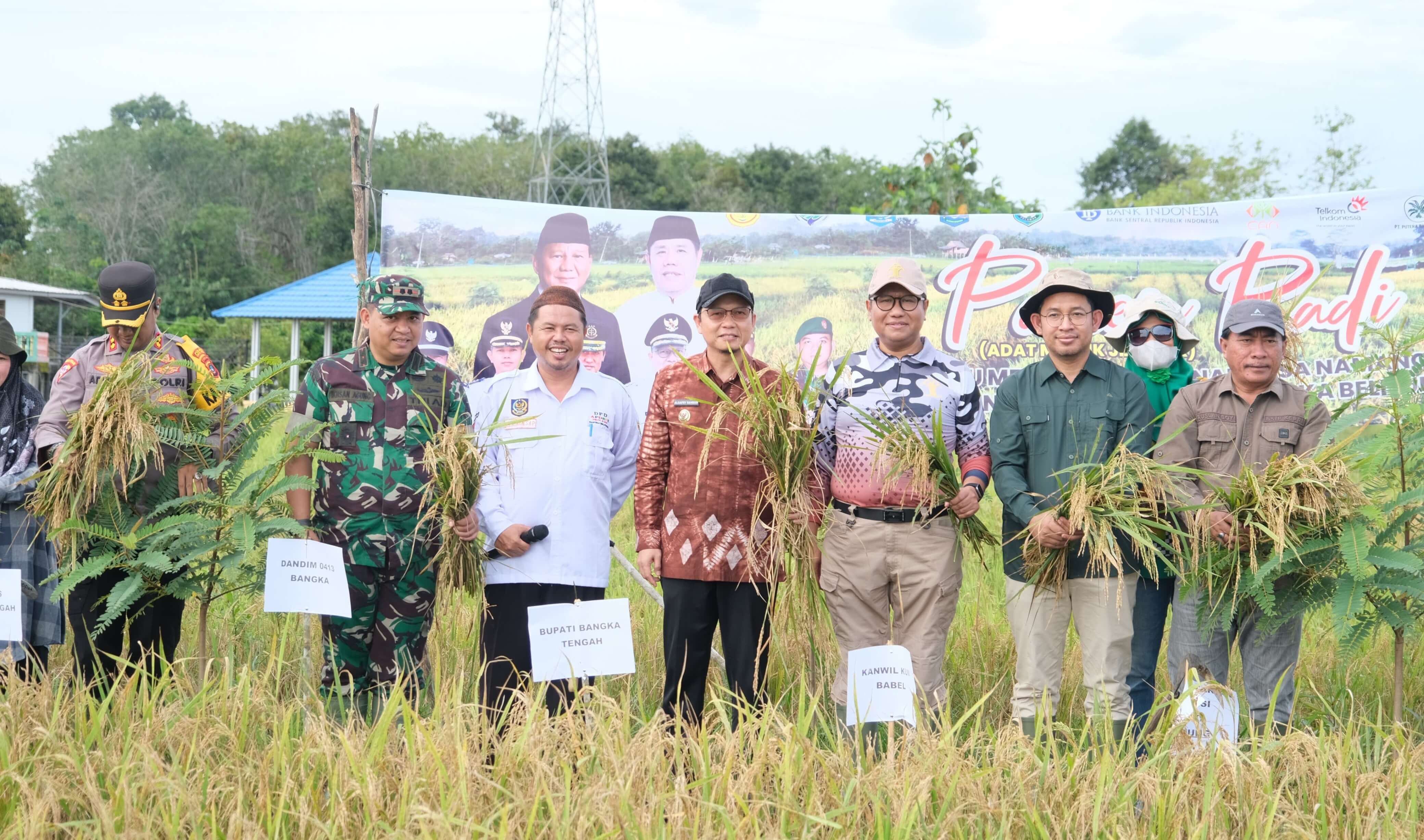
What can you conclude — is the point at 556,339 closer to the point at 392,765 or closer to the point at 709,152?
the point at 392,765

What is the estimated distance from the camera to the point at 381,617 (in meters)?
3.79

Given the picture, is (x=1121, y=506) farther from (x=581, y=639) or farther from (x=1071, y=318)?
(x=581, y=639)

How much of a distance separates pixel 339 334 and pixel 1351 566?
31.4 meters

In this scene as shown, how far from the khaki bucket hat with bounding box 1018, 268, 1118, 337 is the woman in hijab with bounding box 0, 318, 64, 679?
3700 mm

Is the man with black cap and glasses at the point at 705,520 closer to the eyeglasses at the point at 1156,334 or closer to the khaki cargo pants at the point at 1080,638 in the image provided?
the khaki cargo pants at the point at 1080,638

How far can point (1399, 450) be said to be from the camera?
3461mm

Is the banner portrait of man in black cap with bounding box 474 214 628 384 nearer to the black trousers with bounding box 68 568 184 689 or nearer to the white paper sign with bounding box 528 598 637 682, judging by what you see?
the black trousers with bounding box 68 568 184 689

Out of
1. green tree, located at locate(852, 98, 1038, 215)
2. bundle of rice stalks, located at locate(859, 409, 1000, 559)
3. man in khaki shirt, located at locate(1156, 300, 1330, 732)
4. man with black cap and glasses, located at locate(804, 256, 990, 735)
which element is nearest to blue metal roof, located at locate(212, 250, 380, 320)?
green tree, located at locate(852, 98, 1038, 215)

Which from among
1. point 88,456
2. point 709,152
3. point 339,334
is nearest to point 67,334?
point 339,334

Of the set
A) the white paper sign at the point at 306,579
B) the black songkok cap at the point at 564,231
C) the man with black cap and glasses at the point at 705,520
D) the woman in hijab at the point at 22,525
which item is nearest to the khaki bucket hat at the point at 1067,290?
the man with black cap and glasses at the point at 705,520

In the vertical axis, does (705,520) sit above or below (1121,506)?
below

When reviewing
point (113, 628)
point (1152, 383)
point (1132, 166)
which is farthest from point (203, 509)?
point (1132, 166)

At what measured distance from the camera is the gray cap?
359cm

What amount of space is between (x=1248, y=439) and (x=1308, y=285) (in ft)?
10.2
